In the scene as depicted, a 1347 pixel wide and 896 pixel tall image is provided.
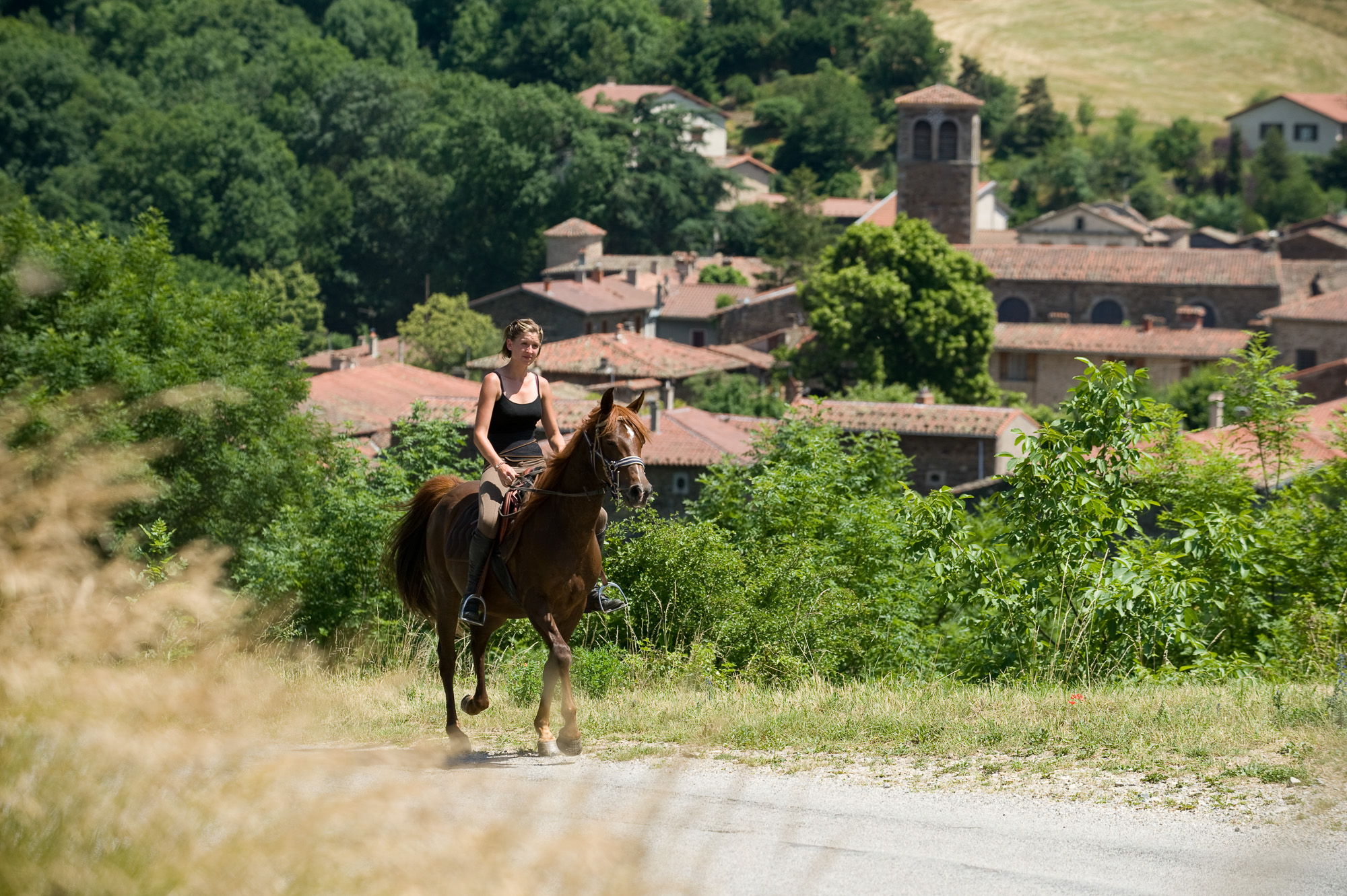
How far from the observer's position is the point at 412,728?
8.35m

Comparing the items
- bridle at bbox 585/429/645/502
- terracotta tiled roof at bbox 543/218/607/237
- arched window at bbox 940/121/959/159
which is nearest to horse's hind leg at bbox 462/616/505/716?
bridle at bbox 585/429/645/502

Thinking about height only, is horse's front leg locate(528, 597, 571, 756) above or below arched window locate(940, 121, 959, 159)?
below

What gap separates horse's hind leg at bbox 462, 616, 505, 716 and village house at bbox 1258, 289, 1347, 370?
54632 mm

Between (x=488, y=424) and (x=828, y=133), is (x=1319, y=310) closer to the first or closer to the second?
(x=828, y=133)

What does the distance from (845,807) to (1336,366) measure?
1849 inches

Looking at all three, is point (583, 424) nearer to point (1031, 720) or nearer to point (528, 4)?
point (1031, 720)

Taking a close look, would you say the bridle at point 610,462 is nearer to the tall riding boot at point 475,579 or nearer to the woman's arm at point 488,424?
the woman's arm at point 488,424

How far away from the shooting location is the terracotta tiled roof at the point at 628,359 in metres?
51.2

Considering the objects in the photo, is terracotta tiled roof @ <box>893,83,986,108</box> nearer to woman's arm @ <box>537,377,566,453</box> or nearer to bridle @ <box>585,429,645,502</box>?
woman's arm @ <box>537,377,566,453</box>

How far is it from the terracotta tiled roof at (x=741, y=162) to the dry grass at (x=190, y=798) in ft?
Answer: 305

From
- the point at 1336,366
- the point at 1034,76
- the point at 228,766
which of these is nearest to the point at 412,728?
the point at 228,766

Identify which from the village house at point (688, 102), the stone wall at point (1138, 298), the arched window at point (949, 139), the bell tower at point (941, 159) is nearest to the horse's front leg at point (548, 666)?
the stone wall at point (1138, 298)

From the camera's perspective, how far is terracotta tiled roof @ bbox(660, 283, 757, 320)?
6838cm

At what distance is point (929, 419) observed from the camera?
1549 inches
